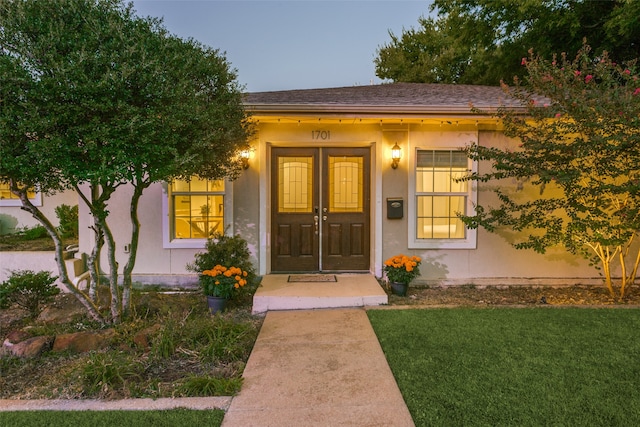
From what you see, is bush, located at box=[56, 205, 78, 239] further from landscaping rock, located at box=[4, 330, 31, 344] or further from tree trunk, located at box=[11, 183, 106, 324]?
landscaping rock, located at box=[4, 330, 31, 344]

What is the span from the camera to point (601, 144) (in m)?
4.59

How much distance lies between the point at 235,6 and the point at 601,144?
31.5ft

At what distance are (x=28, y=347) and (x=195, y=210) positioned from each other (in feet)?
10.0

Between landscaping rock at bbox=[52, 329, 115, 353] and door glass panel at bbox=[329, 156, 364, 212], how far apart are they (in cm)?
380

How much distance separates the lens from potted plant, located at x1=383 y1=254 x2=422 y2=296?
5711 mm

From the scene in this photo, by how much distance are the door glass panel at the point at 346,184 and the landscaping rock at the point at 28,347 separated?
4.21 meters

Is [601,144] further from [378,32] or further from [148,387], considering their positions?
[378,32]

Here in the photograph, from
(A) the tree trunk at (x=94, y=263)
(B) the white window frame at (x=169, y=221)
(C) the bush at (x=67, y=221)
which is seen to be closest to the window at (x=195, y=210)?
(B) the white window frame at (x=169, y=221)

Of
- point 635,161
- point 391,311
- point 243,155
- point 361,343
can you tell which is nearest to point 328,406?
point 361,343

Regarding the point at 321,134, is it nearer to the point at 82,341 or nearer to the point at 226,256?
the point at 226,256

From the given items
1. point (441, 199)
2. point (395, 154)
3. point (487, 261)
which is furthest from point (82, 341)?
point (487, 261)

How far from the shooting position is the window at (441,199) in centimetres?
642

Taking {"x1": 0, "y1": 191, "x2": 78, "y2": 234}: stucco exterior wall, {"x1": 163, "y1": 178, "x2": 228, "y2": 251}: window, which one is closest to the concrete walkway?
{"x1": 163, "y1": 178, "x2": 228, "y2": 251}: window

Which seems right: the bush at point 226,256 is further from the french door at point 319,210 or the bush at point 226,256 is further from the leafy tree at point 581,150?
the leafy tree at point 581,150
